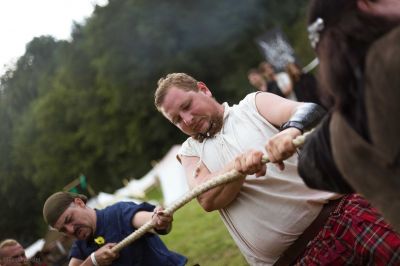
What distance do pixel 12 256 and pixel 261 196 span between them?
8.31 feet

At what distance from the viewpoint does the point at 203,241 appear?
27.3 feet

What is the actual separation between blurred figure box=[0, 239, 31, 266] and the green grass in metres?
2.06

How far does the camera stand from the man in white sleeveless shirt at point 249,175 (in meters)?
2.71

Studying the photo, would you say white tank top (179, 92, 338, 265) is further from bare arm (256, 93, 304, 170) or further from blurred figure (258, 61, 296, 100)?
blurred figure (258, 61, 296, 100)

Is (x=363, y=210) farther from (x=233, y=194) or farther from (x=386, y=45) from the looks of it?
(x=386, y=45)

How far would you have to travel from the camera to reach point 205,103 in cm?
287

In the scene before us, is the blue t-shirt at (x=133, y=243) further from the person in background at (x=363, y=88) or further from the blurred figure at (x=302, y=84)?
the blurred figure at (x=302, y=84)

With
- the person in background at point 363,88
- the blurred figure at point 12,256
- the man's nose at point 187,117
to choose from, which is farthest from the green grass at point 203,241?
the person in background at point 363,88

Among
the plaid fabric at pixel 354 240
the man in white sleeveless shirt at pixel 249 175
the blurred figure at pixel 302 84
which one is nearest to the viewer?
the plaid fabric at pixel 354 240

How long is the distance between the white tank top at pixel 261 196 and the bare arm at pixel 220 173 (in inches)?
2.5

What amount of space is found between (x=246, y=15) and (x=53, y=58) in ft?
84.2

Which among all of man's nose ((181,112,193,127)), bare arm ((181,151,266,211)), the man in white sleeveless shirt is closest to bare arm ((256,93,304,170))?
the man in white sleeveless shirt

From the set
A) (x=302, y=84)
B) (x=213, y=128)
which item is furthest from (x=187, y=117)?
(x=302, y=84)

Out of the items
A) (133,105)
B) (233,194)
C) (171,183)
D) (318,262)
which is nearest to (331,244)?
(318,262)
